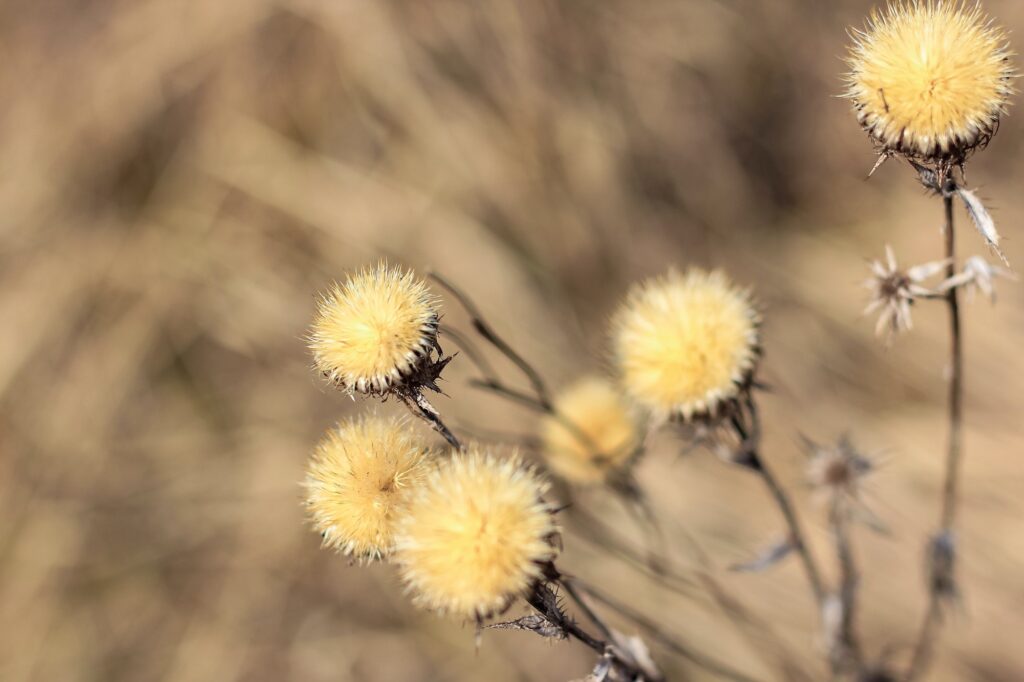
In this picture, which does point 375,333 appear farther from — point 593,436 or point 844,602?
point 844,602

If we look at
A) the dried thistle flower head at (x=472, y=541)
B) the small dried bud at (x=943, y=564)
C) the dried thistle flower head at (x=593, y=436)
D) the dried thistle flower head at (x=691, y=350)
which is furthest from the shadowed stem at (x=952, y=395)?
the dried thistle flower head at (x=472, y=541)

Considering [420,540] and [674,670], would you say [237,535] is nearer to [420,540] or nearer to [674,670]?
[674,670]

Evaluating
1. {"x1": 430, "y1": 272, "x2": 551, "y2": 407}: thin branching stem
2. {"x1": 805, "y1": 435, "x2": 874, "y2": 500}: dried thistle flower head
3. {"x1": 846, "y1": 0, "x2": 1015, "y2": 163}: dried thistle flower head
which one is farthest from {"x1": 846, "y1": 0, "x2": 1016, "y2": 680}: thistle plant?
{"x1": 430, "y1": 272, "x2": 551, "y2": 407}: thin branching stem

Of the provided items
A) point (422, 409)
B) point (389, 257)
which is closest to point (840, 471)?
point (422, 409)

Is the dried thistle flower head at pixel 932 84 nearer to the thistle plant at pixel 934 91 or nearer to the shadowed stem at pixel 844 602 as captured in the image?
the thistle plant at pixel 934 91

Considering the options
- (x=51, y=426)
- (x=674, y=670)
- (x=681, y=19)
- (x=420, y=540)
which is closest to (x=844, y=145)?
(x=681, y=19)
